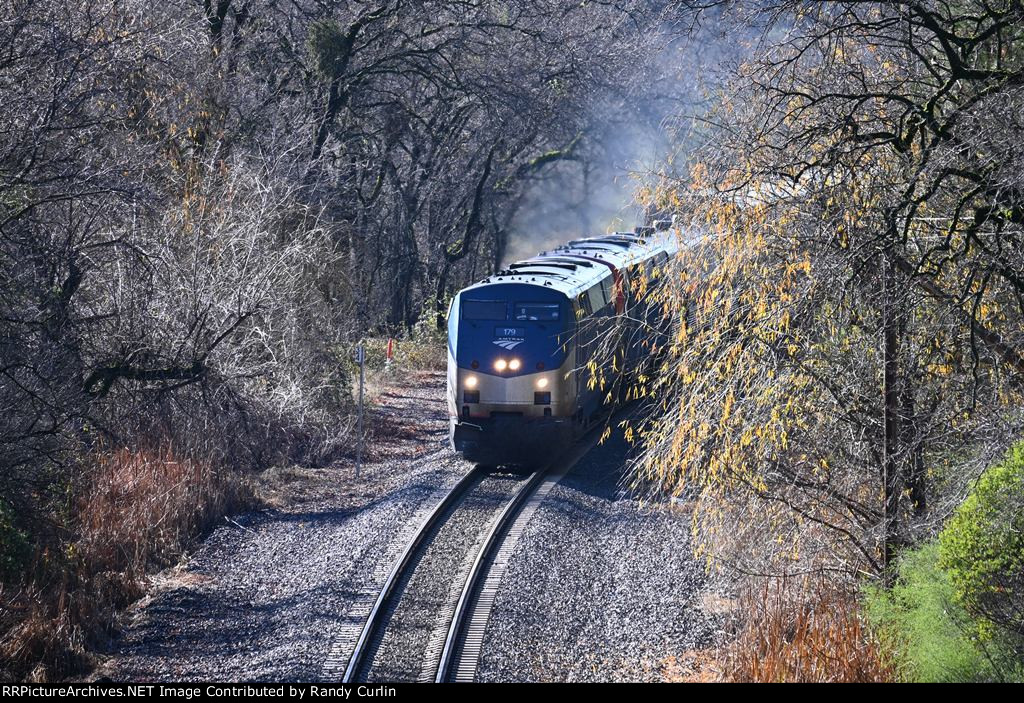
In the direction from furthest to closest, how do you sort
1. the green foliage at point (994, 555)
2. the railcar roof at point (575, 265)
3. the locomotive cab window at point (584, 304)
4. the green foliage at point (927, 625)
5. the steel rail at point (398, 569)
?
the locomotive cab window at point (584, 304), the railcar roof at point (575, 265), the steel rail at point (398, 569), the green foliage at point (927, 625), the green foliage at point (994, 555)

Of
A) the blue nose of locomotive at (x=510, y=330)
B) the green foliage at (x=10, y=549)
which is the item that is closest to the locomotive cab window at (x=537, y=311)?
the blue nose of locomotive at (x=510, y=330)

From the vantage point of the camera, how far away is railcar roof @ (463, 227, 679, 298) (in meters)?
16.6

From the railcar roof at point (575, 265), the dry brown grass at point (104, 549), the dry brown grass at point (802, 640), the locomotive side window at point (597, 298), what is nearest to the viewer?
the dry brown grass at point (802, 640)

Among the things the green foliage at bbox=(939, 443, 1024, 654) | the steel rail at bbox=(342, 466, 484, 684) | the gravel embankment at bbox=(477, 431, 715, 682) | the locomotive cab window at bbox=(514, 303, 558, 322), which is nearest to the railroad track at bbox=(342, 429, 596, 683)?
the steel rail at bbox=(342, 466, 484, 684)

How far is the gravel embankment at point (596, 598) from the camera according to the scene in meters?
9.95

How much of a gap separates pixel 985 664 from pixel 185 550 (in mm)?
9551

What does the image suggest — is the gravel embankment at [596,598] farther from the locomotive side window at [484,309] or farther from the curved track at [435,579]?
the locomotive side window at [484,309]

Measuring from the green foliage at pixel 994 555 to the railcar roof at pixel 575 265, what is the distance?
7.27 meters

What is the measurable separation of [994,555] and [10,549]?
30.1 ft

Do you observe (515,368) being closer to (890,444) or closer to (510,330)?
(510,330)

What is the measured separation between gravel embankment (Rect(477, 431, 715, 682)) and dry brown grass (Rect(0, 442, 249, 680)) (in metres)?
4.05

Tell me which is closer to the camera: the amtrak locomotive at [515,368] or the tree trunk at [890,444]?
the tree trunk at [890,444]

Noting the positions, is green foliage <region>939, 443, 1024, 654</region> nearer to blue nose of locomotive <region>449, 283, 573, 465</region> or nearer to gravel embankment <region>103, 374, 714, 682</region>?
gravel embankment <region>103, 374, 714, 682</region>
